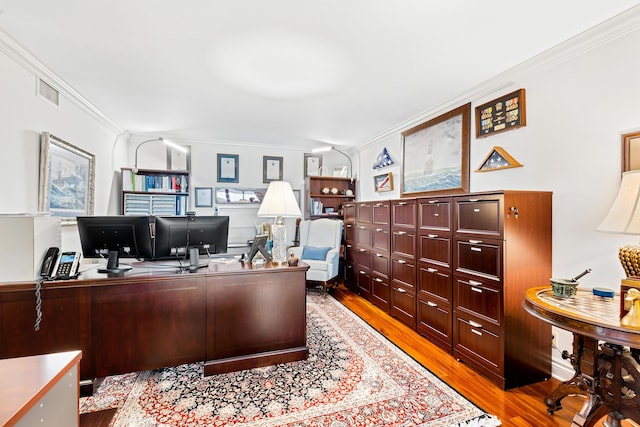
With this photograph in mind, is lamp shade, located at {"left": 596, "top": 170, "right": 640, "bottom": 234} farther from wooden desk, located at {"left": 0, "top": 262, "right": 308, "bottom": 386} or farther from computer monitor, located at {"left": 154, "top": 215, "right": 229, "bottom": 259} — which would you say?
computer monitor, located at {"left": 154, "top": 215, "right": 229, "bottom": 259}

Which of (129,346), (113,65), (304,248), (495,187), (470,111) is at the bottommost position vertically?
(129,346)

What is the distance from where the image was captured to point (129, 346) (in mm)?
2158

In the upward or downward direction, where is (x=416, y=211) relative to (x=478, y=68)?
downward

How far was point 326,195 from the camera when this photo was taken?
5402 millimetres

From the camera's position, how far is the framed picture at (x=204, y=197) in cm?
504

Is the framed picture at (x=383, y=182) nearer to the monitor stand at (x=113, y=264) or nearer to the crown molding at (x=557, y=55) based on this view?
the crown molding at (x=557, y=55)

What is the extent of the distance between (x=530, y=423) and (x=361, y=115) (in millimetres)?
3312

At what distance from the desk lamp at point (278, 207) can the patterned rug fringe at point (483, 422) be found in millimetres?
1699

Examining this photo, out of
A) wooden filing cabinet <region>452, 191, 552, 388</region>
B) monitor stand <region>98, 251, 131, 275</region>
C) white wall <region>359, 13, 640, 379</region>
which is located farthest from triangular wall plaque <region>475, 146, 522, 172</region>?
monitor stand <region>98, 251, 131, 275</region>

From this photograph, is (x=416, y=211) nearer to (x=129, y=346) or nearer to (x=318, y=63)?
(x=318, y=63)

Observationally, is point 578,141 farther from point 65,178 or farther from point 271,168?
point 65,178

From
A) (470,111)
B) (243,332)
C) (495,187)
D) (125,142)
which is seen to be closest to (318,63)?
(470,111)

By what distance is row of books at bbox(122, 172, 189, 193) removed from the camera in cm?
443

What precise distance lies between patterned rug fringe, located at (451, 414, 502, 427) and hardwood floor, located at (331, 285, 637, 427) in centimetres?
7
